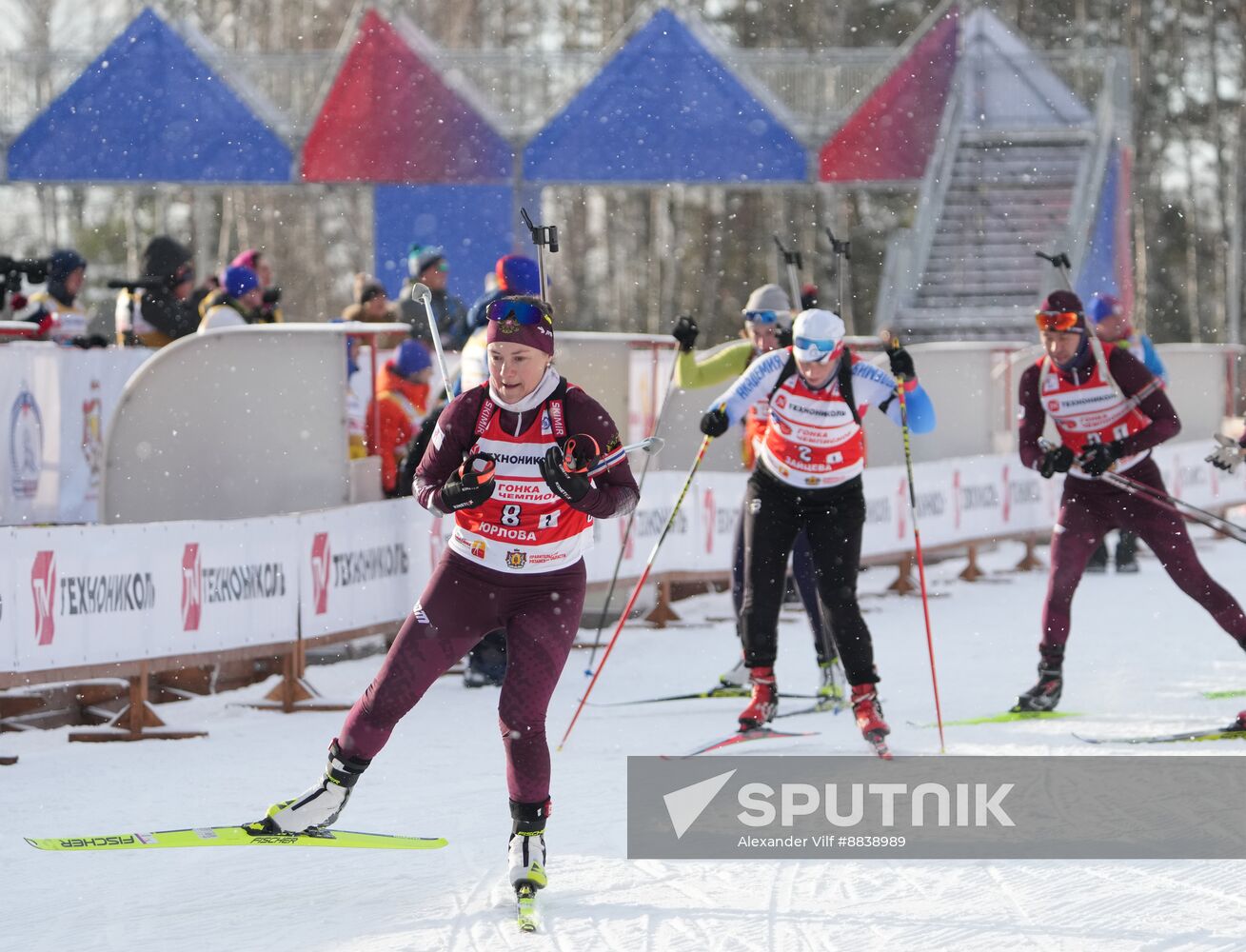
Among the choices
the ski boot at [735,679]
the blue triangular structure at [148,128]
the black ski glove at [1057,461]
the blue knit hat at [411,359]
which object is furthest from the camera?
the blue triangular structure at [148,128]

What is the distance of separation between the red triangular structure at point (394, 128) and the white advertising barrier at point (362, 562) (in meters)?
11.7

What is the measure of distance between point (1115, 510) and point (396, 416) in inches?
188

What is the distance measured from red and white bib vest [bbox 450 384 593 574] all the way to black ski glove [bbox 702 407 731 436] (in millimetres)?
2258

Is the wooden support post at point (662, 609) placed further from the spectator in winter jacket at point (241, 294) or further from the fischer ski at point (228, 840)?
the fischer ski at point (228, 840)

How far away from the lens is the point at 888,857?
6.47m

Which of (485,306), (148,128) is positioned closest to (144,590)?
(485,306)

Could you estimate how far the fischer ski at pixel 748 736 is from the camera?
8500 mm

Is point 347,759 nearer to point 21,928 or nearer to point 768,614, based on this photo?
point 21,928

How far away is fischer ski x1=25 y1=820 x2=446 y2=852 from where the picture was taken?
6141 millimetres

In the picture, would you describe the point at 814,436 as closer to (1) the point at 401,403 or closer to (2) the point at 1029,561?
(1) the point at 401,403

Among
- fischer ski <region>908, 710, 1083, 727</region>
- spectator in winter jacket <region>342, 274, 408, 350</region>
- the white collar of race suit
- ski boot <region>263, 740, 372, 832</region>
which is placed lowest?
fischer ski <region>908, 710, 1083, 727</region>

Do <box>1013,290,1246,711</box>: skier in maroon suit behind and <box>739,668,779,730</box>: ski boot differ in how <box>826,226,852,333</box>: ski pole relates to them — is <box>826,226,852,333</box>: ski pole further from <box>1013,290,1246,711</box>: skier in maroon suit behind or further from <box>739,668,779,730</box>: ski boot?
<box>739,668,779,730</box>: ski boot
